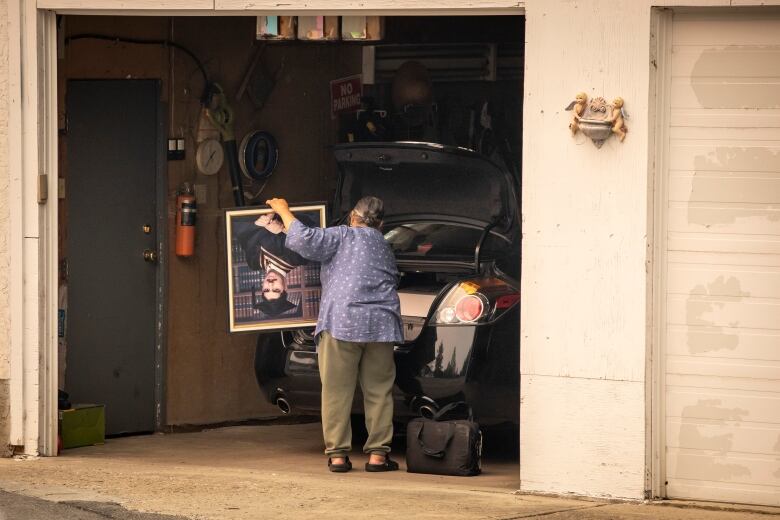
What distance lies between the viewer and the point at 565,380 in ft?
27.0

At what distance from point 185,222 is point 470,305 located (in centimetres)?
259

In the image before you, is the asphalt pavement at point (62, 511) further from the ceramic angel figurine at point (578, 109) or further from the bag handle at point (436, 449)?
the ceramic angel figurine at point (578, 109)

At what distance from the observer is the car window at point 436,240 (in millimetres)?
10242

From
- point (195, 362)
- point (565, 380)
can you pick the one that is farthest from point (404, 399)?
point (195, 362)

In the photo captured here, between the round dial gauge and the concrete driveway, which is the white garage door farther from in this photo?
the round dial gauge

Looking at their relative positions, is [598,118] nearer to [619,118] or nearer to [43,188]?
[619,118]

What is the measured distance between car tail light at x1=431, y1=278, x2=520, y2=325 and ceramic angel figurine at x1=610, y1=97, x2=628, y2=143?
183 centimetres

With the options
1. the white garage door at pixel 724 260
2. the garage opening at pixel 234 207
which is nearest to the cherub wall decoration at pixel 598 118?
the white garage door at pixel 724 260

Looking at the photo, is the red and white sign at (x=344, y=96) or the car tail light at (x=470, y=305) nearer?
the car tail light at (x=470, y=305)

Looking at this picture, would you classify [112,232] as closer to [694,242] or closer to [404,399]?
[404,399]

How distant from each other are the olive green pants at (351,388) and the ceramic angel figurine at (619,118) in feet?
7.04

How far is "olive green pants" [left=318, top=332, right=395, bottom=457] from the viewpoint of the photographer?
923cm

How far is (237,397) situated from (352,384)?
2464mm

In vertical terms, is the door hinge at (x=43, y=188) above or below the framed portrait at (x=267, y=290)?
above
